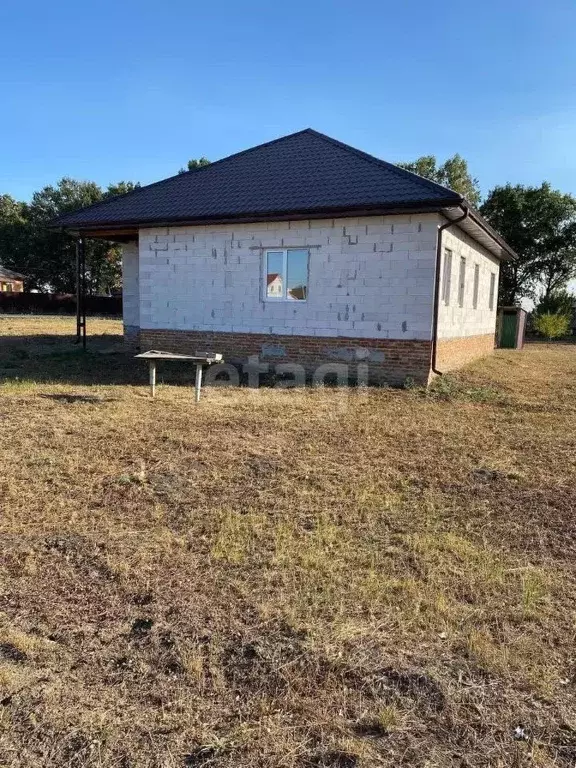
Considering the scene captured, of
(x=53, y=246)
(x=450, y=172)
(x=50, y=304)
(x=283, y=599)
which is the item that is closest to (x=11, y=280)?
(x=53, y=246)

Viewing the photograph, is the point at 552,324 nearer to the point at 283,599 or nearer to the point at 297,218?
the point at 297,218

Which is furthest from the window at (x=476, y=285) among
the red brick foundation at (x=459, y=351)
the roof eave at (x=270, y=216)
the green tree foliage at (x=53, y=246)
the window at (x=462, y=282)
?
the green tree foliage at (x=53, y=246)

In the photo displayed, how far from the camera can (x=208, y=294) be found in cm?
1205

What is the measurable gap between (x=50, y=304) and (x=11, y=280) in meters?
9.79

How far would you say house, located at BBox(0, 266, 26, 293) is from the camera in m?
46.7

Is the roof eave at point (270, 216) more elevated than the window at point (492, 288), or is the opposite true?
the roof eave at point (270, 216)

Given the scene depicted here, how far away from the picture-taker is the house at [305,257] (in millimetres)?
10211

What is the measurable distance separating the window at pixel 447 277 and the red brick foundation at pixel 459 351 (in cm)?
91

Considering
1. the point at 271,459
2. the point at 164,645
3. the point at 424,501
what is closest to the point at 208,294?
the point at 271,459

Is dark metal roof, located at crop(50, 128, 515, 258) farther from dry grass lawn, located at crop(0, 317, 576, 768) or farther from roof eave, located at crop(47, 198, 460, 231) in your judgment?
dry grass lawn, located at crop(0, 317, 576, 768)

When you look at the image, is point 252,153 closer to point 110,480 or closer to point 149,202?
point 149,202

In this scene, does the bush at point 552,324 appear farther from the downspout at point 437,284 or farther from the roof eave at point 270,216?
the roof eave at point 270,216

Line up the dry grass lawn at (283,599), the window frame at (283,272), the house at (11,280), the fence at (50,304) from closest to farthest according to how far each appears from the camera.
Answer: the dry grass lawn at (283,599) → the window frame at (283,272) → the fence at (50,304) → the house at (11,280)

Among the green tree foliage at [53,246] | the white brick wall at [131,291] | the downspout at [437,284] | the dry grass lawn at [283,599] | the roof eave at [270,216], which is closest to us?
the dry grass lawn at [283,599]
